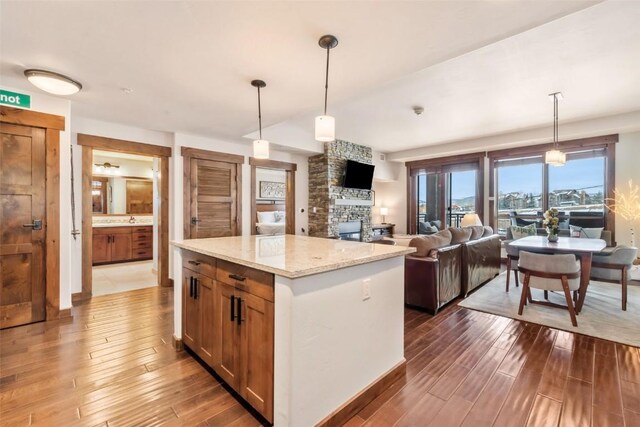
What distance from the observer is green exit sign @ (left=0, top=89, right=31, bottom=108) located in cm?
285

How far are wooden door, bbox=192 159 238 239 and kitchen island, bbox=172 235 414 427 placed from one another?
102 inches

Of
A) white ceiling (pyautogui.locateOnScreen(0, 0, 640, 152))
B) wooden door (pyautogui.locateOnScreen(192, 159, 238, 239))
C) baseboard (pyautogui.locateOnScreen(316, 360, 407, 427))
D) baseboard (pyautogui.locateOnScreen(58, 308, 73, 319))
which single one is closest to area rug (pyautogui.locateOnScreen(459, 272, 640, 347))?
baseboard (pyautogui.locateOnScreen(316, 360, 407, 427))

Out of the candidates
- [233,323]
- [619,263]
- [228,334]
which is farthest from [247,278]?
[619,263]

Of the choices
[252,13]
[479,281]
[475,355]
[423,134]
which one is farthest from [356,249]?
[423,134]

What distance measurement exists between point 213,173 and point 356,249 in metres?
3.56

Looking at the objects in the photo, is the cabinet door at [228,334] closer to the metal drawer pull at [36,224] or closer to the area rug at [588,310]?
the metal drawer pull at [36,224]

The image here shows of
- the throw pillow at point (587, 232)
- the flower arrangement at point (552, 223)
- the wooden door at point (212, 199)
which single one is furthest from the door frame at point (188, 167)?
the throw pillow at point (587, 232)

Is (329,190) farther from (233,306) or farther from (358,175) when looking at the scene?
(233,306)

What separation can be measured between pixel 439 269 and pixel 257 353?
2413 mm

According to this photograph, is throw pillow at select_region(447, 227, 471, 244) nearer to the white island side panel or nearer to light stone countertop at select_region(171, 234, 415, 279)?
light stone countertop at select_region(171, 234, 415, 279)

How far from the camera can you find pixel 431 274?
326cm

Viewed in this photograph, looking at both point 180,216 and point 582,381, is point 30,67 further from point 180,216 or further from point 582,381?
point 582,381

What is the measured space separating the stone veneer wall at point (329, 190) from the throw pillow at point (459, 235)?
279 centimetres

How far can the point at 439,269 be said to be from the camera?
10.8 feet
